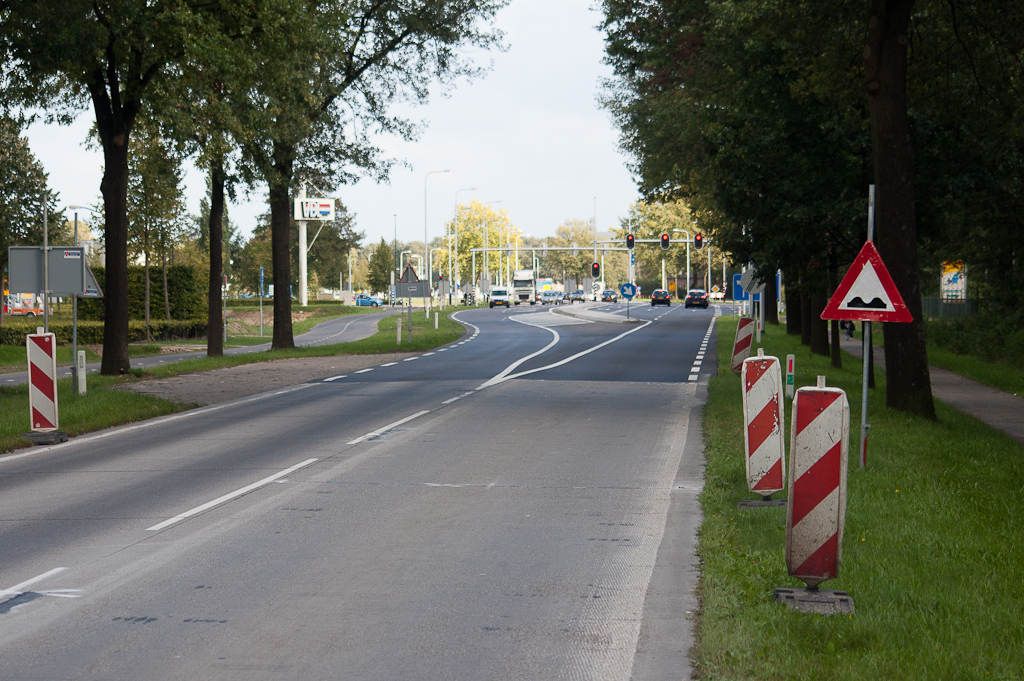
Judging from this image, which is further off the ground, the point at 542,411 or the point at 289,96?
the point at 289,96

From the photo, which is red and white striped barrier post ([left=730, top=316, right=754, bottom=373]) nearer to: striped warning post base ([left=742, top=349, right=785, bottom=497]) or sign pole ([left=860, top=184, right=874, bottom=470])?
sign pole ([left=860, top=184, right=874, bottom=470])

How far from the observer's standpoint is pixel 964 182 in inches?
714

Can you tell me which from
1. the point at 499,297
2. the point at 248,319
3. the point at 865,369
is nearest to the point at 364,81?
the point at 865,369

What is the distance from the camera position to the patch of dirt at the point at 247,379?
20547mm

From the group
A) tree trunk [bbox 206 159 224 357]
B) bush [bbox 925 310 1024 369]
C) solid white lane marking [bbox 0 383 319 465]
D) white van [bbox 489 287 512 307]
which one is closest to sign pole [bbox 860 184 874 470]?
solid white lane marking [bbox 0 383 319 465]

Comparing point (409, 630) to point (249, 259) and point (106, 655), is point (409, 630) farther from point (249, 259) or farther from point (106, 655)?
point (249, 259)

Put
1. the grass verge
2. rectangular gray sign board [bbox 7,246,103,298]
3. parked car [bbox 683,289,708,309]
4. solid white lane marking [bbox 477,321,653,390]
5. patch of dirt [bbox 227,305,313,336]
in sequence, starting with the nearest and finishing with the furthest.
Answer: the grass verge → rectangular gray sign board [bbox 7,246,103,298] → solid white lane marking [bbox 477,321,653,390] → patch of dirt [bbox 227,305,313,336] → parked car [bbox 683,289,708,309]

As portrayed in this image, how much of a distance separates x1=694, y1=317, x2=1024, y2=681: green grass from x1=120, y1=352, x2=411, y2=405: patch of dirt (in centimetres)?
1210

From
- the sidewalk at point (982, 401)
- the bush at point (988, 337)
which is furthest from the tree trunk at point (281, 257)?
the bush at point (988, 337)

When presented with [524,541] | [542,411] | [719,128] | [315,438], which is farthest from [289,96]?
[524,541]

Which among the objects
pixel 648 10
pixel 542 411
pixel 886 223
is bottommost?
pixel 542 411

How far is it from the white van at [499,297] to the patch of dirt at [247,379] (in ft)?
233

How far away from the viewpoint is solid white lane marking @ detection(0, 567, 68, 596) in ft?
21.1

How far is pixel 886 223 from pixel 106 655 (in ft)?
40.2
